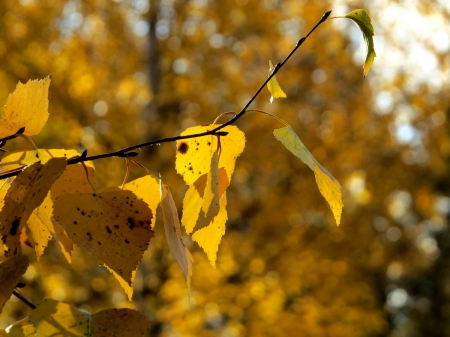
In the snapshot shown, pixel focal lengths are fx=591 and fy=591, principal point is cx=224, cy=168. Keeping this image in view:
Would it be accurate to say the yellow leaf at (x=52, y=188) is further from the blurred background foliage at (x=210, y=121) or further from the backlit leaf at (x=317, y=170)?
the blurred background foliage at (x=210, y=121)

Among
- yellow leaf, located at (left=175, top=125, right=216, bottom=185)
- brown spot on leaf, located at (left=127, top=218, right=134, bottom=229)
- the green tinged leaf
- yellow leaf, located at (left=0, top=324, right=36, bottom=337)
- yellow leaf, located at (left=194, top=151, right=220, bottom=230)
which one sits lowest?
yellow leaf, located at (left=0, top=324, right=36, bottom=337)

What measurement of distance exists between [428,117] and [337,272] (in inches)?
59.8

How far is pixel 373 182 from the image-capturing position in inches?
140

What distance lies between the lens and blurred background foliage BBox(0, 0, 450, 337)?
2.57m

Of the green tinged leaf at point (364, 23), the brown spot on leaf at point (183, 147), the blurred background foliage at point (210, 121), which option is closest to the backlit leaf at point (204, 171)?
the brown spot on leaf at point (183, 147)

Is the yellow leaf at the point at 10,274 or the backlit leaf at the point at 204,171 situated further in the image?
the backlit leaf at the point at 204,171

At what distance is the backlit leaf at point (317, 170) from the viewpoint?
348mm

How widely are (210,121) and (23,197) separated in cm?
223

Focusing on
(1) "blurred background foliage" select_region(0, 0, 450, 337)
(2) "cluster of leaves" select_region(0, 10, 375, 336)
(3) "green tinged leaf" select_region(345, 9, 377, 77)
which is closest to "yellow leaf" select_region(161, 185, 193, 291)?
(2) "cluster of leaves" select_region(0, 10, 375, 336)

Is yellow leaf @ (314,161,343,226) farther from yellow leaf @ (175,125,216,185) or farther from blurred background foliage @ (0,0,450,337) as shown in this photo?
blurred background foliage @ (0,0,450,337)

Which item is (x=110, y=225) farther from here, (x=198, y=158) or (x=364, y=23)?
(x=364, y=23)

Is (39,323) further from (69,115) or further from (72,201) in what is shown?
(69,115)

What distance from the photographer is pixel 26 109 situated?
37 cm

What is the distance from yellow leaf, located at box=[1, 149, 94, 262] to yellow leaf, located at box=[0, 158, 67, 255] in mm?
49
